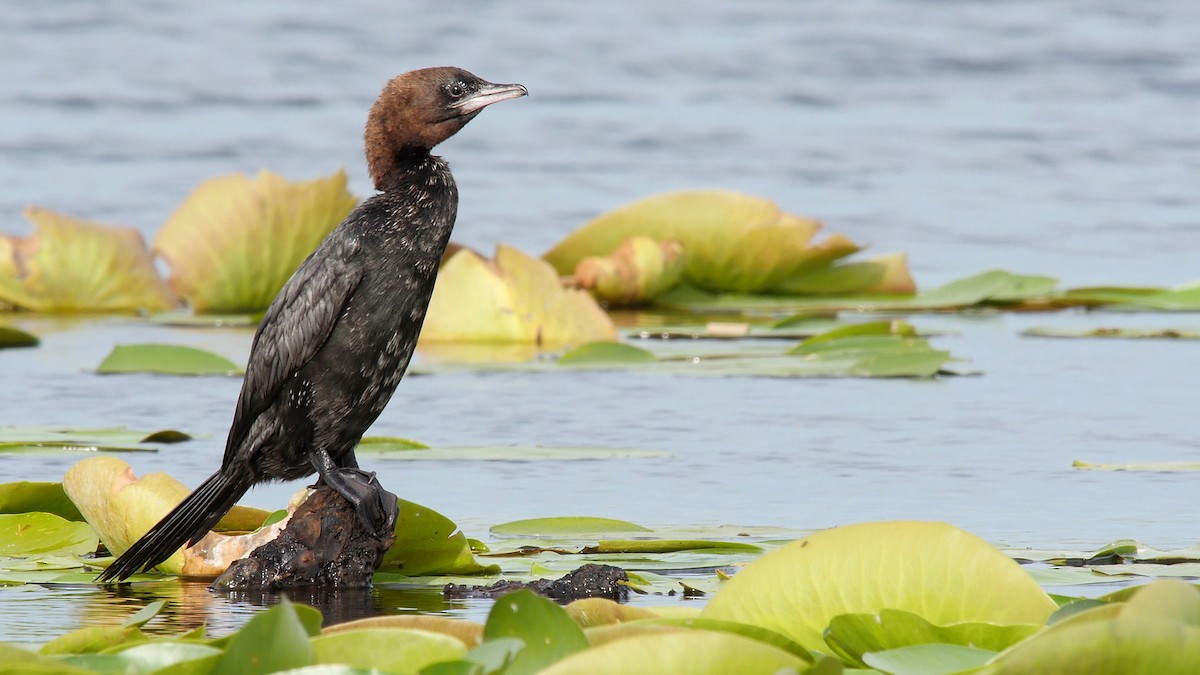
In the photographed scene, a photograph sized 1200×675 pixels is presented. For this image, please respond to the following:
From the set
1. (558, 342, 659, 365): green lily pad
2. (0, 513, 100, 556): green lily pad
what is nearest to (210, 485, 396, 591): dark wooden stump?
(0, 513, 100, 556): green lily pad

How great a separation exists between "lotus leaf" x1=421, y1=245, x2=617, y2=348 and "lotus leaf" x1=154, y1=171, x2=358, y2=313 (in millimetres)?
970

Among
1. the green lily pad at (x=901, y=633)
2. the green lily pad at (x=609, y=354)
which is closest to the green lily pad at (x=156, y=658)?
the green lily pad at (x=901, y=633)

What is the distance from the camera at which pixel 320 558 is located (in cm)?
453

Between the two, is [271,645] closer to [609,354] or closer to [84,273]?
[609,354]

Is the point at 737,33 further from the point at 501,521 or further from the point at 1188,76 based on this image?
the point at 501,521

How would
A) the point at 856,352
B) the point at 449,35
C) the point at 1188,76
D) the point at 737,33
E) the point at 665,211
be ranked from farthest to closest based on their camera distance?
the point at 737,33 → the point at 449,35 → the point at 1188,76 → the point at 665,211 → the point at 856,352

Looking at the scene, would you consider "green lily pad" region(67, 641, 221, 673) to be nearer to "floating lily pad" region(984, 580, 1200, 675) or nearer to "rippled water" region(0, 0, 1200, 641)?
"rippled water" region(0, 0, 1200, 641)

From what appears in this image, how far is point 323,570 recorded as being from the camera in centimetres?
453

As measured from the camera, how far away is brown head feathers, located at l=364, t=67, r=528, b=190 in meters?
5.04

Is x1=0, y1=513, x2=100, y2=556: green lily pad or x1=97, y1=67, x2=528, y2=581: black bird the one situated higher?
x1=97, y1=67, x2=528, y2=581: black bird

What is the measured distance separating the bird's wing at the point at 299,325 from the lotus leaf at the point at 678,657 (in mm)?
2243

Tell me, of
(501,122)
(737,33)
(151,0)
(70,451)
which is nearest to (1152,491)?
(70,451)

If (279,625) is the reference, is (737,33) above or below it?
above

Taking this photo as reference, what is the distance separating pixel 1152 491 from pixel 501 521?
6.05 feet
